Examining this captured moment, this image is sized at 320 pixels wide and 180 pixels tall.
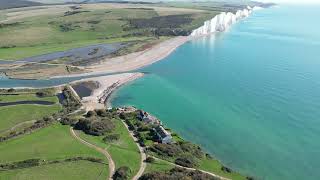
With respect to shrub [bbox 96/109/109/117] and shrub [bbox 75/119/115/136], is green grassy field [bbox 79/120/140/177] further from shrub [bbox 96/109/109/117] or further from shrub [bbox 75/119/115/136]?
shrub [bbox 96/109/109/117]

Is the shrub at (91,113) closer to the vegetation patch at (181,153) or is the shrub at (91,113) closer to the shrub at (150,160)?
the vegetation patch at (181,153)

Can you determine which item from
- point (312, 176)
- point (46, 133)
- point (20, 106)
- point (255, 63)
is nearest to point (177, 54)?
point (255, 63)

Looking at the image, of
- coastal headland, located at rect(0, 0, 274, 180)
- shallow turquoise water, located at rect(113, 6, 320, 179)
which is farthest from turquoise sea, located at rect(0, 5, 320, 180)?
coastal headland, located at rect(0, 0, 274, 180)

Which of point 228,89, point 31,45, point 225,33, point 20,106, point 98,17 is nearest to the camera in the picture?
point 20,106

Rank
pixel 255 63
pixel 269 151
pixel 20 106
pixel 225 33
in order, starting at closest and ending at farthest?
pixel 269 151 → pixel 20 106 → pixel 255 63 → pixel 225 33

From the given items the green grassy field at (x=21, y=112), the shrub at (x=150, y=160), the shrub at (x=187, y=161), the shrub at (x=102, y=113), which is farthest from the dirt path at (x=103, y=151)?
the green grassy field at (x=21, y=112)

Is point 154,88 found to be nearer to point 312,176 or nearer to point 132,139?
point 132,139
